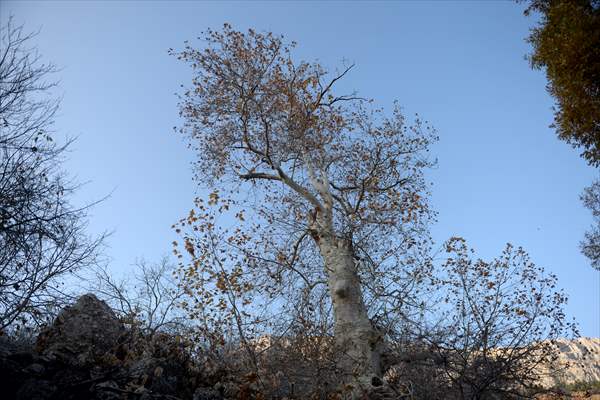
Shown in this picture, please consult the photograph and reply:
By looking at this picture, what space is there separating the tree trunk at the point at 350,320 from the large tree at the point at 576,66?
4.81 metres

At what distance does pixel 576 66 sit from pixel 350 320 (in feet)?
20.0

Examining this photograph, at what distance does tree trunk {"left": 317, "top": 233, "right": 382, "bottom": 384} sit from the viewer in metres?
6.89

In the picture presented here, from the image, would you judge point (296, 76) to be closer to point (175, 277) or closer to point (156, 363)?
point (175, 277)

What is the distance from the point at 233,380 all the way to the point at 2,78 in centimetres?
662

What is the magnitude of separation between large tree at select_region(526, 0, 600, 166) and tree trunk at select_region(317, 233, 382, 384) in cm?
481

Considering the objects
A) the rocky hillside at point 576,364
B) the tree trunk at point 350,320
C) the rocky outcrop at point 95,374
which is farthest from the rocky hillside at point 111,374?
the rocky hillside at point 576,364

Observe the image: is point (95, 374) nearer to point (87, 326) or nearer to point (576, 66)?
point (87, 326)

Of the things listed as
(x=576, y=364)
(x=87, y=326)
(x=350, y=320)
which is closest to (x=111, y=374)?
(x=87, y=326)

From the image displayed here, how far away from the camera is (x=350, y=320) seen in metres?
7.34

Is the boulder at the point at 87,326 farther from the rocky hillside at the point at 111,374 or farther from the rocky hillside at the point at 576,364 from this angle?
the rocky hillside at the point at 576,364

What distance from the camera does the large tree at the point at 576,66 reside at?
288 inches

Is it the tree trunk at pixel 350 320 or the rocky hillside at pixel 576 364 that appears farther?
the rocky hillside at pixel 576 364

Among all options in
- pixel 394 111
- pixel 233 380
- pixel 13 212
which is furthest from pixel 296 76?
pixel 233 380

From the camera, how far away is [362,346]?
706 cm
